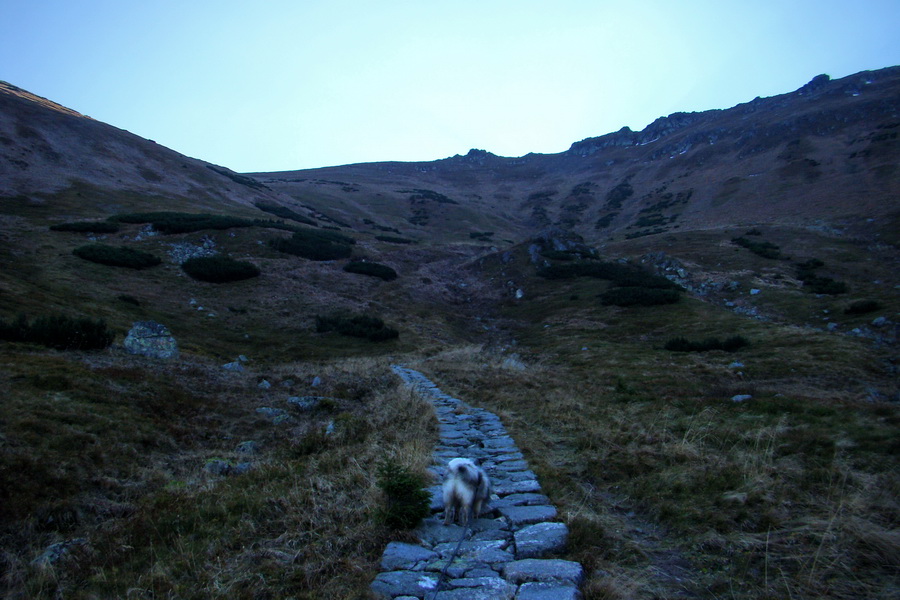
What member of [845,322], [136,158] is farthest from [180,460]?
[136,158]

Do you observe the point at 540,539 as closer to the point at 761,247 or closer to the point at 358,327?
the point at 358,327

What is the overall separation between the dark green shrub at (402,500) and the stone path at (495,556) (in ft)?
0.66

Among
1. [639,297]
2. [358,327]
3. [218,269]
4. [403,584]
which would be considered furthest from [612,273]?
[403,584]

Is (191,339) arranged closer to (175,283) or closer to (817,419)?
(175,283)

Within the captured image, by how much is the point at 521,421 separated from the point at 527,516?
548cm

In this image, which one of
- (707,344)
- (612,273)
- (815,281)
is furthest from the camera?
(612,273)

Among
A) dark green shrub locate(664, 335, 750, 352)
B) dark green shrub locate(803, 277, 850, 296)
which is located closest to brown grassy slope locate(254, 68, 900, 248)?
dark green shrub locate(803, 277, 850, 296)

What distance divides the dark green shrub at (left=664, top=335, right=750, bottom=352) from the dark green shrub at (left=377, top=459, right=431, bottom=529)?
19340 millimetres

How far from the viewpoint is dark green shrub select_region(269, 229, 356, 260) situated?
40.8 meters

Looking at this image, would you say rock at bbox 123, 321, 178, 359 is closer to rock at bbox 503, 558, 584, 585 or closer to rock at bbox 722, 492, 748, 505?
rock at bbox 503, 558, 584, 585

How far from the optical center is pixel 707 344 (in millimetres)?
21062

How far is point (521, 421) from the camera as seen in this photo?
11.1 meters

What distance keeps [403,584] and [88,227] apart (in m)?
44.1

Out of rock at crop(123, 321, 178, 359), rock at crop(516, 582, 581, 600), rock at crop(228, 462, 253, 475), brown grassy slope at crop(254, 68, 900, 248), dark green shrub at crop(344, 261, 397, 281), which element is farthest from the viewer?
brown grassy slope at crop(254, 68, 900, 248)
